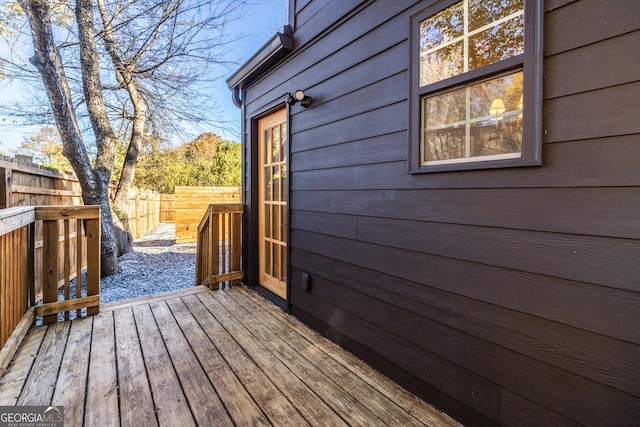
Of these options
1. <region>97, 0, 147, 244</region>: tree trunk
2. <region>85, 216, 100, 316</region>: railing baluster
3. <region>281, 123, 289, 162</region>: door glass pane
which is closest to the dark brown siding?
<region>281, 123, 289, 162</region>: door glass pane

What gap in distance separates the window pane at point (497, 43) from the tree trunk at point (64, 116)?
4.95 m

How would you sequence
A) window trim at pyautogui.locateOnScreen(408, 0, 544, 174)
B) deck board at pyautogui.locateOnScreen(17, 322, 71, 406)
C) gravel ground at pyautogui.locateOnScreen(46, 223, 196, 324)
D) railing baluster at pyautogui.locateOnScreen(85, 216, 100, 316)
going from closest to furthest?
window trim at pyautogui.locateOnScreen(408, 0, 544, 174), deck board at pyautogui.locateOnScreen(17, 322, 71, 406), railing baluster at pyautogui.locateOnScreen(85, 216, 100, 316), gravel ground at pyautogui.locateOnScreen(46, 223, 196, 324)

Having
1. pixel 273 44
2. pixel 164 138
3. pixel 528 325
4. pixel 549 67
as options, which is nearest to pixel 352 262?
pixel 528 325

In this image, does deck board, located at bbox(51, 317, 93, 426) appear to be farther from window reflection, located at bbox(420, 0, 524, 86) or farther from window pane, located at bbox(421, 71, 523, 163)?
window reflection, located at bbox(420, 0, 524, 86)

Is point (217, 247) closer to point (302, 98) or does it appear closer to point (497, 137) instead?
point (302, 98)

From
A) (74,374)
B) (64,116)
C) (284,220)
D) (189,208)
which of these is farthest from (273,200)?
(189,208)

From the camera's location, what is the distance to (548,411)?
3.87 feet

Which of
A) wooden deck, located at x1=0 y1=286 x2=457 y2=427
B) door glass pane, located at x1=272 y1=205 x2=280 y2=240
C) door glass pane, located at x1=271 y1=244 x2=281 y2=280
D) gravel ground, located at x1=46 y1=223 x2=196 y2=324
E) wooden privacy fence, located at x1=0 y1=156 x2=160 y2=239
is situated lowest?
gravel ground, located at x1=46 y1=223 x2=196 y2=324

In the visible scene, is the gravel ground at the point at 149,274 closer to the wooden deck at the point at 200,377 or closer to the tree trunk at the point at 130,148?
the tree trunk at the point at 130,148

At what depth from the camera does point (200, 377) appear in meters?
1.81

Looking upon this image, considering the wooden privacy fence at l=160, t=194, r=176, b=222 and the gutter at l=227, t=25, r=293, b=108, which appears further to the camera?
the wooden privacy fence at l=160, t=194, r=176, b=222

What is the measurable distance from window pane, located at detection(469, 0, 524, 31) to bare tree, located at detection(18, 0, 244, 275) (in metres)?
4.61

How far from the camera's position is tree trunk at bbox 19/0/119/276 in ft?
12.5

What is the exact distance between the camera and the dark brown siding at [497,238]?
1.02m
